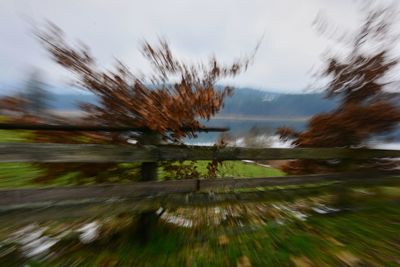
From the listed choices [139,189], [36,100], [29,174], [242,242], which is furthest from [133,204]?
[29,174]

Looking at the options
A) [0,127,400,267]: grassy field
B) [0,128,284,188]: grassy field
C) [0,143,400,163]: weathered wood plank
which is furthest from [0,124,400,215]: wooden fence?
[0,128,284,188]: grassy field

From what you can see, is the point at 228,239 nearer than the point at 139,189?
No

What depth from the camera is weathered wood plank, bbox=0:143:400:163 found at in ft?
10.7

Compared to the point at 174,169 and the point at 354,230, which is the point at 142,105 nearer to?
the point at 174,169

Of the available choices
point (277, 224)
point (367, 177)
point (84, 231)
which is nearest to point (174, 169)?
point (84, 231)

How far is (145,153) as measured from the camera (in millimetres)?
3986

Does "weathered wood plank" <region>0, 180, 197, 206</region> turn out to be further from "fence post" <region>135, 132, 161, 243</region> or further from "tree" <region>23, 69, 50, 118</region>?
"tree" <region>23, 69, 50, 118</region>

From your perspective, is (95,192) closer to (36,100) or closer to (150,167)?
(150,167)

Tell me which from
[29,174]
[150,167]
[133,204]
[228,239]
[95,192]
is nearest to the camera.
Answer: [95,192]

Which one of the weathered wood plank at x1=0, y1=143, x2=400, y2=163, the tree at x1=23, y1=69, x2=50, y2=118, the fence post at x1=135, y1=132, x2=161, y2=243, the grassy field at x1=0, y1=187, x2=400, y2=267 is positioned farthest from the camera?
the fence post at x1=135, y1=132, x2=161, y2=243

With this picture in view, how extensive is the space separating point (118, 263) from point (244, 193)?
1874 mm

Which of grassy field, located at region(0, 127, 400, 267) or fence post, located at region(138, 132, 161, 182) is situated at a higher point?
fence post, located at region(138, 132, 161, 182)

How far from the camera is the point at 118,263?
3584 mm

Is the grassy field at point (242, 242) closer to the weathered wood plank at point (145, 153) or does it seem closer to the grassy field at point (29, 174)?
the grassy field at point (29, 174)
